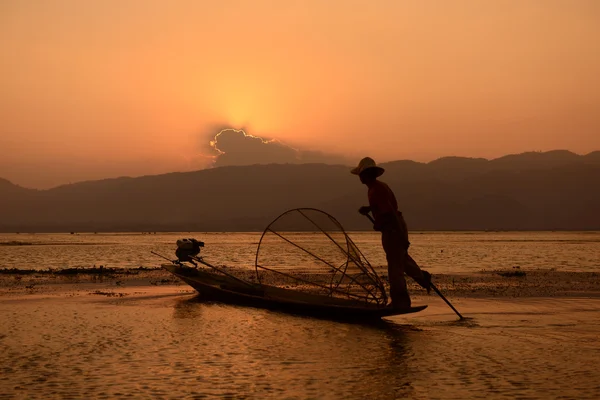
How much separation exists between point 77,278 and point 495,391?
25.1 metres

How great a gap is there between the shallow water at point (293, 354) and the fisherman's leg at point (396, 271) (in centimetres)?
63

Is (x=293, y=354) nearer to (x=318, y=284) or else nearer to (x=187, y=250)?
(x=318, y=284)

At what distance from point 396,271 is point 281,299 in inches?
151

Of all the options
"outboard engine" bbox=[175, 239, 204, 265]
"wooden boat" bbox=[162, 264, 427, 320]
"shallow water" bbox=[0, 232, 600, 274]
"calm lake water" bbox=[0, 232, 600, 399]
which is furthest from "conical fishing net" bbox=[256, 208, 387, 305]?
"shallow water" bbox=[0, 232, 600, 274]

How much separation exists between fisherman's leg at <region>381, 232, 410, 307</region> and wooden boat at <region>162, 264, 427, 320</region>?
0.22m

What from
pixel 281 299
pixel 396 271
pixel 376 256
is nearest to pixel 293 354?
pixel 396 271

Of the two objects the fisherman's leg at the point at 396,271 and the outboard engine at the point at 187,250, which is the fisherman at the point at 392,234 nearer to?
the fisherman's leg at the point at 396,271

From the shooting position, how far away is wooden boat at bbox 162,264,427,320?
15.7m

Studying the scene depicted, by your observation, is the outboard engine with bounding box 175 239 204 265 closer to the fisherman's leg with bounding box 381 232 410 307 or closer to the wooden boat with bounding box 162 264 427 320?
the wooden boat with bounding box 162 264 427 320

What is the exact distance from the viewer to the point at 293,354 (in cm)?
1203

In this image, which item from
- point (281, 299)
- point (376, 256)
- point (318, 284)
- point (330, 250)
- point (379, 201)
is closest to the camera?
point (379, 201)

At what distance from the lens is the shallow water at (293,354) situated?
Result: 9.36 metres

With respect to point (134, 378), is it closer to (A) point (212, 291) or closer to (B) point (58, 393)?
(B) point (58, 393)

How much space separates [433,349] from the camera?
1235 centimetres
